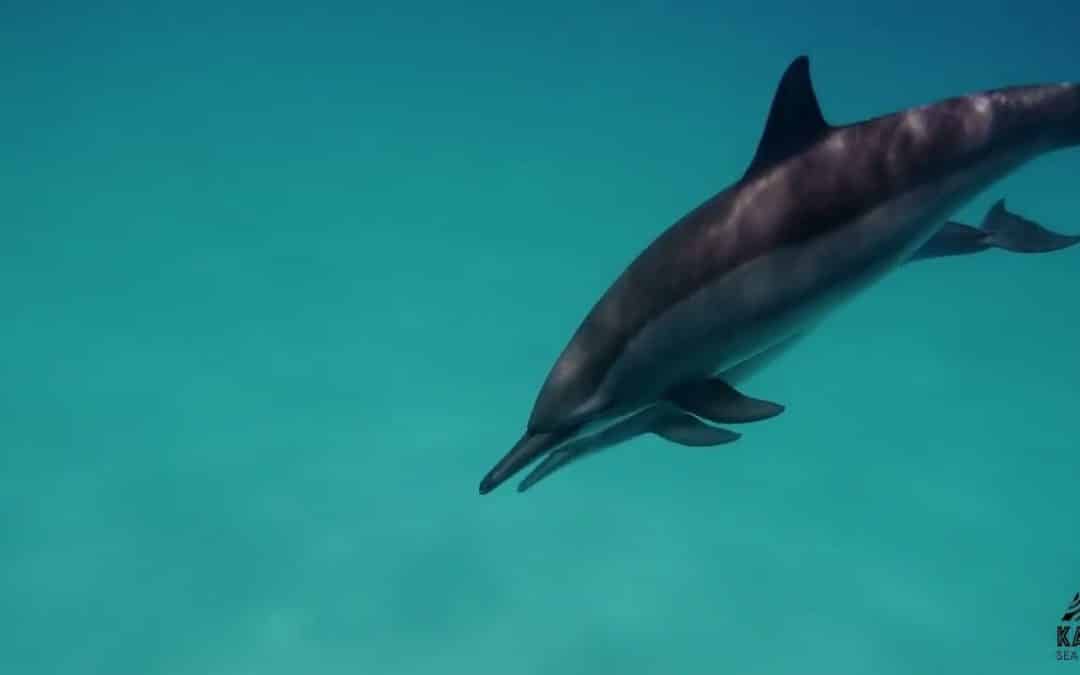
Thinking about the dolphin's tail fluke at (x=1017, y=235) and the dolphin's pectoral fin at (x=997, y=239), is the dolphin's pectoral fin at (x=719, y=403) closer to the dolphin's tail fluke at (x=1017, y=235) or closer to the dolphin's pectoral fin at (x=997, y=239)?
the dolphin's pectoral fin at (x=997, y=239)

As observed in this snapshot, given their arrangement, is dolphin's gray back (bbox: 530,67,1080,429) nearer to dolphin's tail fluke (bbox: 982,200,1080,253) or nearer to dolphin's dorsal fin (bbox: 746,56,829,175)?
dolphin's dorsal fin (bbox: 746,56,829,175)

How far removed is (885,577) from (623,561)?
2794 millimetres

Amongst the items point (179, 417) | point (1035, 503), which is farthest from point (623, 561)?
point (179, 417)

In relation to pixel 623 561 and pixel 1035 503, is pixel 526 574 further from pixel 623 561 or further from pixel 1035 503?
pixel 1035 503

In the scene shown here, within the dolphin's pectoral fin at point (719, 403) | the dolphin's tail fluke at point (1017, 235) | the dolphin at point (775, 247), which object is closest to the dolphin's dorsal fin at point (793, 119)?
the dolphin at point (775, 247)

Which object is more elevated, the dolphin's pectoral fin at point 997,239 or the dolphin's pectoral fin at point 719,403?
the dolphin's pectoral fin at point 997,239

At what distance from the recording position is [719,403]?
4625 millimetres

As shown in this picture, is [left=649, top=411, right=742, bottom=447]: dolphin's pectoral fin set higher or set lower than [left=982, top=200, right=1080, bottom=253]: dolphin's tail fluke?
lower

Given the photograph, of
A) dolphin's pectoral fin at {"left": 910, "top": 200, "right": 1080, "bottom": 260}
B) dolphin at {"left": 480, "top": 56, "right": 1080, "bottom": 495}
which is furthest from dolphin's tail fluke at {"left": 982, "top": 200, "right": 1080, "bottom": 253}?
dolphin at {"left": 480, "top": 56, "right": 1080, "bottom": 495}

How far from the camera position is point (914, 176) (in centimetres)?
458

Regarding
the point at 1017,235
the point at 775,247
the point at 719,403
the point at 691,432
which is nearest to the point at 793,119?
the point at 775,247

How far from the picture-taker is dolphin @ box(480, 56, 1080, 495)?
449 centimetres

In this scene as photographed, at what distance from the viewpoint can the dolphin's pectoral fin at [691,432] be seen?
476 centimetres

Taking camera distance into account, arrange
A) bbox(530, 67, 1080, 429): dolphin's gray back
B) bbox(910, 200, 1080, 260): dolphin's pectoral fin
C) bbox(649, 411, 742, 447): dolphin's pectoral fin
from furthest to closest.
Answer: bbox(910, 200, 1080, 260): dolphin's pectoral fin → bbox(649, 411, 742, 447): dolphin's pectoral fin → bbox(530, 67, 1080, 429): dolphin's gray back
